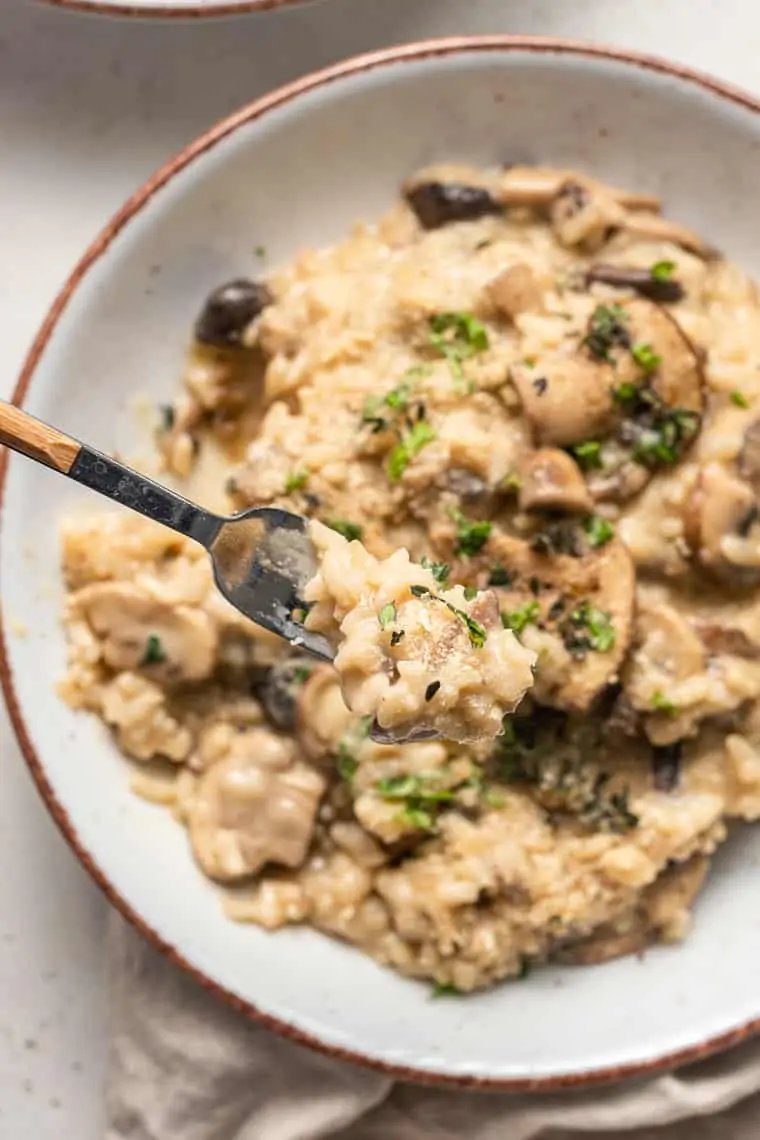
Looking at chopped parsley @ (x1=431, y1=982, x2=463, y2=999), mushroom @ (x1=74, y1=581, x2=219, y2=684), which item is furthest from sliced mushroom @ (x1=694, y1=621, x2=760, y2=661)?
mushroom @ (x1=74, y1=581, x2=219, y2=684)

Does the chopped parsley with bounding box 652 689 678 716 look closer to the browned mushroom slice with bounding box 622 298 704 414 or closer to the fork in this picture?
the browned mushroom slice with bounding box 622 298 704 414

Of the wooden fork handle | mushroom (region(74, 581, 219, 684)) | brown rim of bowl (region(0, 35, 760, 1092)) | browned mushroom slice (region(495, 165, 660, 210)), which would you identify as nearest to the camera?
the wooden fork handle

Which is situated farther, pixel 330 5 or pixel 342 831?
pixel 330 5

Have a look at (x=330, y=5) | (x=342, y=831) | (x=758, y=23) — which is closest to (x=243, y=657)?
(x=342, y=831)

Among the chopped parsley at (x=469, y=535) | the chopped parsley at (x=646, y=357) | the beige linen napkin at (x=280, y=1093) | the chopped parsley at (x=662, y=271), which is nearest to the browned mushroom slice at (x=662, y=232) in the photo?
the chopped parsley at (x=662, y=271)

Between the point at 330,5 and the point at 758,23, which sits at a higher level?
the point at 758,23

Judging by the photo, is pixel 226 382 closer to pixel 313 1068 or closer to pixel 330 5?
pixel 330 5

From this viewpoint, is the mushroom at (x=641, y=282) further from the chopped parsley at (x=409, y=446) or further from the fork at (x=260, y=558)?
the fork at (x=260, y=558)

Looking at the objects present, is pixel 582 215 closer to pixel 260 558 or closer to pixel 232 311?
pixel 232 311
